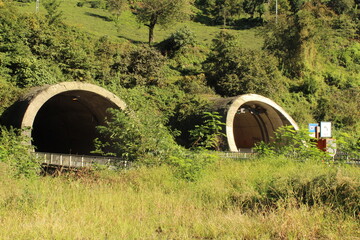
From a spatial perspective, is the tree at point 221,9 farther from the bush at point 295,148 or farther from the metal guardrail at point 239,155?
the bush at point 295,148

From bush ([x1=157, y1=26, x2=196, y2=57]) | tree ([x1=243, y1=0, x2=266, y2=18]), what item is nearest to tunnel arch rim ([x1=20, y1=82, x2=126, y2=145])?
bush ([x1=157, y1=26, x2=196, y2=57])

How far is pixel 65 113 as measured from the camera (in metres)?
22.1

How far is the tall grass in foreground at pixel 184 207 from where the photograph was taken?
5043 mm

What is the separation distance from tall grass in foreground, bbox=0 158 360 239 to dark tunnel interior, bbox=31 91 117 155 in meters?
9.29

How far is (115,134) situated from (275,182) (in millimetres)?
5496

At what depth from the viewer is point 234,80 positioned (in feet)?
91.8

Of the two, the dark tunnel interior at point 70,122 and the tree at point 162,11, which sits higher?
the tree at point 162,11

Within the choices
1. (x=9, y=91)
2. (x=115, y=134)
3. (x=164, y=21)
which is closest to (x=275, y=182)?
(x=115, y=134)

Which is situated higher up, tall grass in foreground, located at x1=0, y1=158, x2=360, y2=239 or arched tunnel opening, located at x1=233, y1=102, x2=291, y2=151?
arched tunnel opening, located at x1=233, y1=102, x2=291, y2=151

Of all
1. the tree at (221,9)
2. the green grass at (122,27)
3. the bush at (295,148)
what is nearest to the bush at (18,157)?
the bush at (295,148)

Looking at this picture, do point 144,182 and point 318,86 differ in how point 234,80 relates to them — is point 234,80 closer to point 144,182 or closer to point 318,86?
point 318,86

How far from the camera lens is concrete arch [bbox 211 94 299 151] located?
17.4 m

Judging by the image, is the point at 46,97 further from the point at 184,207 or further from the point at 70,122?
the point at 184,207

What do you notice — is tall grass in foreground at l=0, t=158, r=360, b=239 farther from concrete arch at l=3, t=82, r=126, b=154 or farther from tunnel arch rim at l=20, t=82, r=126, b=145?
concrete arch at l=3, t=82, r=126, b=154
